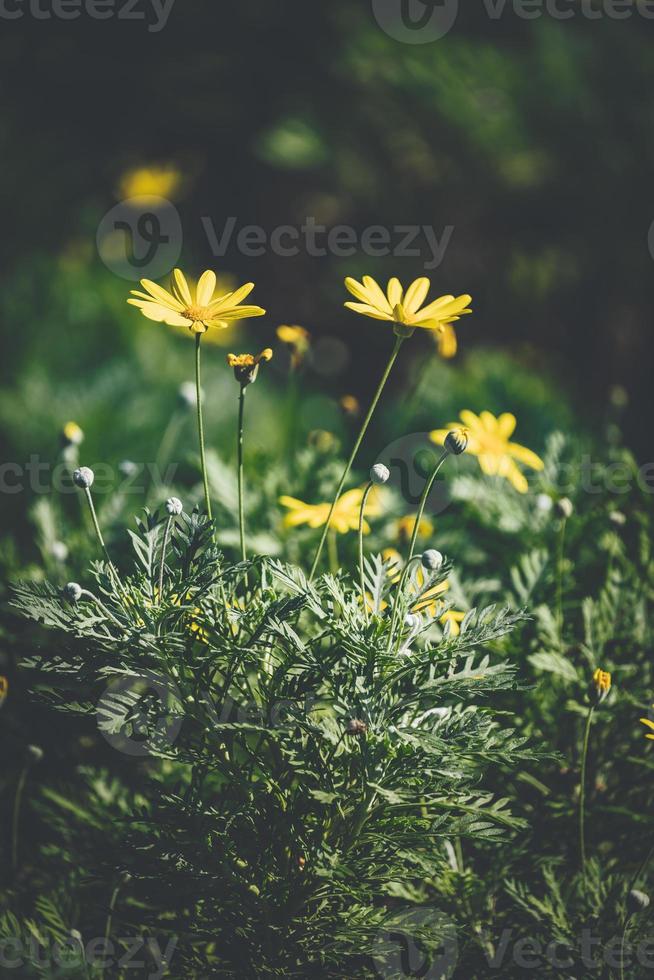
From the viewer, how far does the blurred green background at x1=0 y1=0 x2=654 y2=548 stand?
2357mm

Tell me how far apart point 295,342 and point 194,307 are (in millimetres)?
327

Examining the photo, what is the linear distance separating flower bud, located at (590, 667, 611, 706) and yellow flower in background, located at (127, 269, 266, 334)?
0.46 meters

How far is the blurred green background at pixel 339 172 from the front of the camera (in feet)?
7.73

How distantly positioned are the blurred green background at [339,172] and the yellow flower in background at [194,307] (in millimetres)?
1200

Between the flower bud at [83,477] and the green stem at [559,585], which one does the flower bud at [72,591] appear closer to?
the flower bud at [83,477]

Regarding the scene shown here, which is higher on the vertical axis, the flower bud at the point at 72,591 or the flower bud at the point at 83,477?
the flower bud at the point at 83,477

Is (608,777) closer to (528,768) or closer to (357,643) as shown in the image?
(528,768)

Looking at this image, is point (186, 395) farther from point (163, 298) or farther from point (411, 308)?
point (411, 308)

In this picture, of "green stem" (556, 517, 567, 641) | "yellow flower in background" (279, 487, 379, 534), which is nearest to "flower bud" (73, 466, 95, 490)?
"yellow flower in background" (279, 487, 379, 534)

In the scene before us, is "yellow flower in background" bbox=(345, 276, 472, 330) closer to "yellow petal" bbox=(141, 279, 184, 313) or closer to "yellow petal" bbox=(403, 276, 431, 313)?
"yellow petal" bbox=(403, 276, 431, 313)

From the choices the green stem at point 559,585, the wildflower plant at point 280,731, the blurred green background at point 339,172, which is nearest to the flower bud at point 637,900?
the wildflower plant at point 280,731

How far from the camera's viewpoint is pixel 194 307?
0.75m

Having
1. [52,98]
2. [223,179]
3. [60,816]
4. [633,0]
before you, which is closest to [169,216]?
[223,179]

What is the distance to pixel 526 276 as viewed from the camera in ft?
8.64
